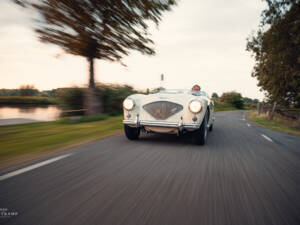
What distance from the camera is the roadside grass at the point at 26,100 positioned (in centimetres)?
1300

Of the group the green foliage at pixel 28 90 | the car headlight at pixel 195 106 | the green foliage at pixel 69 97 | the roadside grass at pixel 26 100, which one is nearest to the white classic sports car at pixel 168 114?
the car headlight at pixel 195 106

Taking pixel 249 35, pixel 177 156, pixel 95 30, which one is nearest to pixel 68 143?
pixel 177 156

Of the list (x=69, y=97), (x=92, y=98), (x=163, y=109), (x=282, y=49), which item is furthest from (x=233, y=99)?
(x=163, y=109)

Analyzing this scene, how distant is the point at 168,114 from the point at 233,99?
50.2 m

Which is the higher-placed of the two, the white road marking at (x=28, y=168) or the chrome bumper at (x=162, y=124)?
the chrome bumper at (x=162, y=124)

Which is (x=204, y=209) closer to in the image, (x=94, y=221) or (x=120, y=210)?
(x=120, y=210)

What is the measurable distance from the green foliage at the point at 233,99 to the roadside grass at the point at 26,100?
44.3 m

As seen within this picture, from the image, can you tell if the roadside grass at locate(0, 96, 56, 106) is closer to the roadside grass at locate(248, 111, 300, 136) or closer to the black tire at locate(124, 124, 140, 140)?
the black tire at locate(124, 124, 140, 140)

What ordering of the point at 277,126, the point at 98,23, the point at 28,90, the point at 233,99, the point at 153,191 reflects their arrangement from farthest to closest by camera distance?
the point at 233,99
the point at 28,90
the point at 277,126
the point at 98,23
the point at 153,191

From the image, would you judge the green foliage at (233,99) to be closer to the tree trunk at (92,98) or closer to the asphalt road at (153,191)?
the tree trunk at (92,98)

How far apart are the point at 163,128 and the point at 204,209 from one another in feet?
8.61

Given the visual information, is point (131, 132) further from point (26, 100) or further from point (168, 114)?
point (26, 100)

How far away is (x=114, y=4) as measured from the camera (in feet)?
26.2

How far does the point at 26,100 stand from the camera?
1633 cm
